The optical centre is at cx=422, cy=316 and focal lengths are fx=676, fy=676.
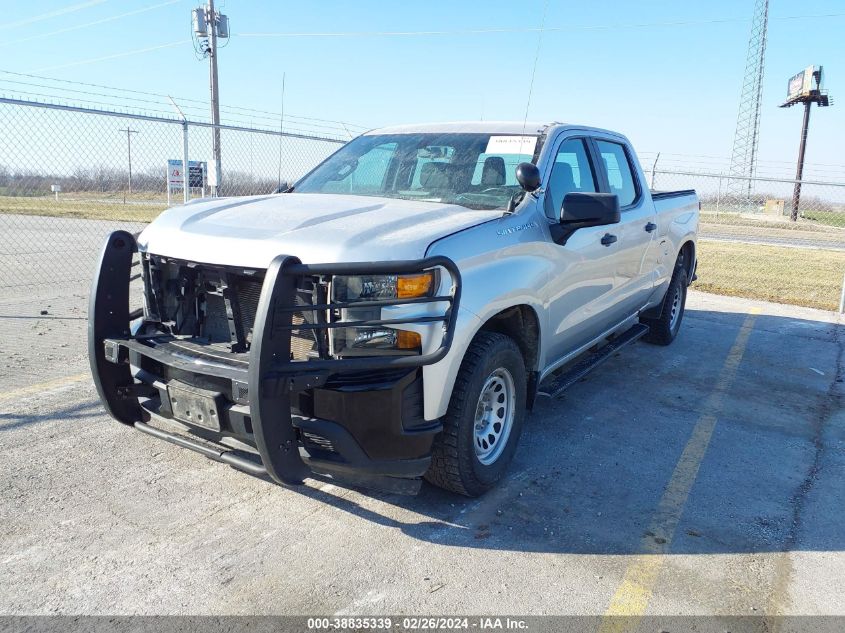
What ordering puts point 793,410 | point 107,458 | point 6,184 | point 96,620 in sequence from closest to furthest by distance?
point 96,620 < point 107,458 < point 793,410 < point 6,184

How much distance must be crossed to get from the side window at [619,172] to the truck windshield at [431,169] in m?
1.19

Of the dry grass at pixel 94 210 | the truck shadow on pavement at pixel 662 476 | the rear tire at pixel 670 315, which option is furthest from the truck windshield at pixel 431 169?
the dry grass at pixel 94 210

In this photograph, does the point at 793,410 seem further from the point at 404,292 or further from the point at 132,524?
the point at 132,524

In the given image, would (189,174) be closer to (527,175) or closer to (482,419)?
(527,175)

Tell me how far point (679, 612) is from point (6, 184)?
910 centimetres

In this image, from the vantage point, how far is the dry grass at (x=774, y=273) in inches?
426

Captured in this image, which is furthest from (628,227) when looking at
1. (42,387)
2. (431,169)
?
(42,387)

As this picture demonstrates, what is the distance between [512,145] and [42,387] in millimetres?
3841

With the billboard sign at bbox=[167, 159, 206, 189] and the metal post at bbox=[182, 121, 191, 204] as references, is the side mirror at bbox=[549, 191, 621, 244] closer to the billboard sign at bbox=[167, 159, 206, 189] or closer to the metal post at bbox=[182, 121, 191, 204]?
the metal post at bbox=[182, 121, 191, 204]

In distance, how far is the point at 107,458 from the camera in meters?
3.91

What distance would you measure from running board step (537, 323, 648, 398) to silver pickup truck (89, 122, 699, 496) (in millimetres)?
42

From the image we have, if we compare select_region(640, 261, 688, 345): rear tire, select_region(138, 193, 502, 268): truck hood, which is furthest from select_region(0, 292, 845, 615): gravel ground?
select_region(640, 261, 688, 345): rear tire

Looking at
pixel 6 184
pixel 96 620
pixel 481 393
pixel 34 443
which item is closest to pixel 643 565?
pixel 481 393

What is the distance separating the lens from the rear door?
5.18 m
